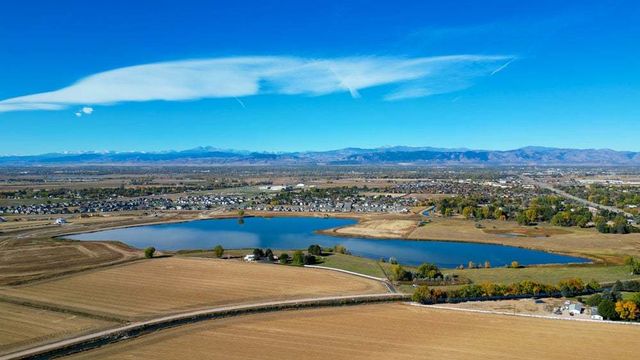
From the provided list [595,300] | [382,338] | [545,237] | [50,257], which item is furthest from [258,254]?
[545,237]

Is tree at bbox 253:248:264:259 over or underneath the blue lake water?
over

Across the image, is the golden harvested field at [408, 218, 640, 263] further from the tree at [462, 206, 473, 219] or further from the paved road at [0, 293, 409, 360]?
the paved road at [0, 293, 409, 360]

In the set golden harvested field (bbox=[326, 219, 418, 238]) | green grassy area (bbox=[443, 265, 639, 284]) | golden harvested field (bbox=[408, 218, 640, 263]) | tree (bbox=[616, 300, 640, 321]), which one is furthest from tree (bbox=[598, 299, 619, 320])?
golden harvested field (bbox=[326, 219, 418, 238])

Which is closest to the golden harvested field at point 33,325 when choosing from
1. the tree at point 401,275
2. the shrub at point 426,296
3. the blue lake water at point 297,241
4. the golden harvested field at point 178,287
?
the golden harvested field at point 178,287

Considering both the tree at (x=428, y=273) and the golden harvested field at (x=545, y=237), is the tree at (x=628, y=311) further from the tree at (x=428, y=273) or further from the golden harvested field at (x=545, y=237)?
the golden harvested field at (x=545, y=237)

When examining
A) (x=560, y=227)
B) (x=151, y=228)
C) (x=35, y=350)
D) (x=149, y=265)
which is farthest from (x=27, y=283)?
(x=560, y=227)

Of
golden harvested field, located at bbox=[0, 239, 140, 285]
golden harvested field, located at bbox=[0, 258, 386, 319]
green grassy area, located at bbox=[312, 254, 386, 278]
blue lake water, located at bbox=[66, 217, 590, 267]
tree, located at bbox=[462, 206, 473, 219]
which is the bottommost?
blue lake water, located at bbox=[66, 217, 590, 267]
